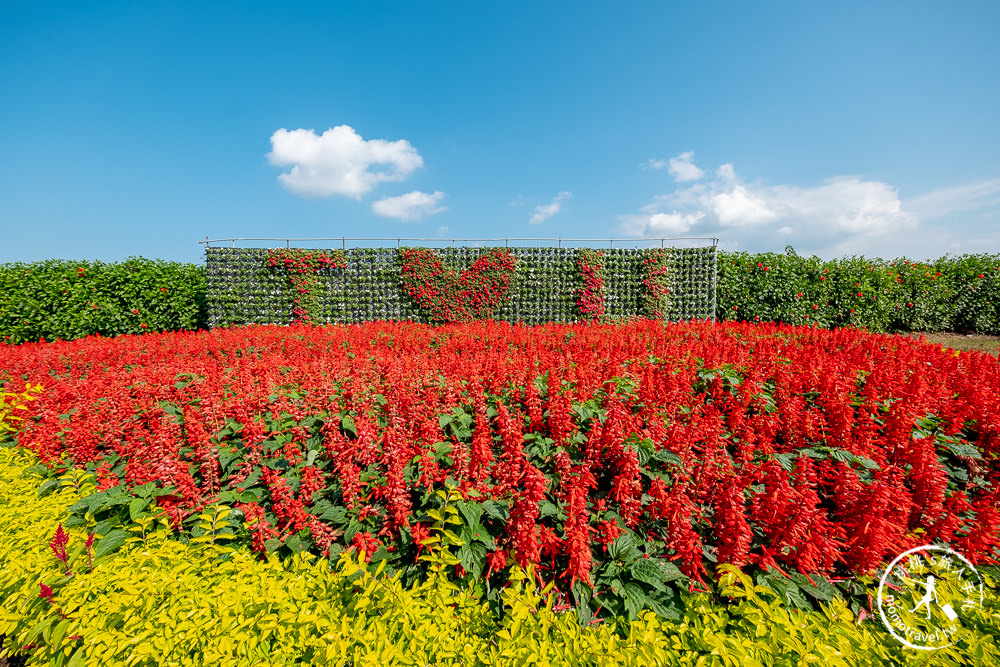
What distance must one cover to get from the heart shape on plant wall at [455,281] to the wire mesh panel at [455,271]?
0.28 metres

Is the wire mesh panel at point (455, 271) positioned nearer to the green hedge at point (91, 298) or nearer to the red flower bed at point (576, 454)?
the green hedge at point (91, 298)

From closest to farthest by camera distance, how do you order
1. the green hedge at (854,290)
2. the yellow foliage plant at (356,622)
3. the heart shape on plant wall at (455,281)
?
the yellow foliage plant at (356,622) < the heart shape on plant wall at (455,281) < the green hedge at (854,290)

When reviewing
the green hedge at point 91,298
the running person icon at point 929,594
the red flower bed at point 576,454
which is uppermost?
the green hedge at point 91,298

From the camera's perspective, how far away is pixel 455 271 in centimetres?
1606

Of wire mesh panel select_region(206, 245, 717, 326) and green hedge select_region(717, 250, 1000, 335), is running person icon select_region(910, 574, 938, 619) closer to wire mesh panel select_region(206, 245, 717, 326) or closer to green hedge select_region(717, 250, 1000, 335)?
wire mesh panel select_region(206, 245, 717, 326)

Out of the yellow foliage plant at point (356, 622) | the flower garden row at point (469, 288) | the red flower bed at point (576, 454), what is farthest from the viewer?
the flower garden row at point (469, 288)

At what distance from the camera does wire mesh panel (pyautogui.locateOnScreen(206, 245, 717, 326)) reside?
1560 centimetres

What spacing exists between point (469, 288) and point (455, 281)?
573 mm

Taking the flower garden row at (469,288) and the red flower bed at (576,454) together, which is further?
the flower garden row at (469,288)

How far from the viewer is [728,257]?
56.5ft

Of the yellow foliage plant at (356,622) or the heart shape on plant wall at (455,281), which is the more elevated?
the heart shape on plant wall at (455,281)

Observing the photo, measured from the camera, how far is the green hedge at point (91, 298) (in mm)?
13562

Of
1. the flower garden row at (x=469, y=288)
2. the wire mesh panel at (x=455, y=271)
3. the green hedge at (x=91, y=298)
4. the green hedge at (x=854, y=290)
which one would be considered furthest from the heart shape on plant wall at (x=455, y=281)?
the green hedge at (x=854, y=290)

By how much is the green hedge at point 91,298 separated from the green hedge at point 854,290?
810 inches
